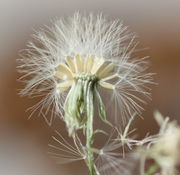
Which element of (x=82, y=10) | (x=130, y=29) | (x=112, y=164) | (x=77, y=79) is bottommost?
(x=112, y=164)

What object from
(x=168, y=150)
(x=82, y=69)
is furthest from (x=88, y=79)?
(x=168, y=150)

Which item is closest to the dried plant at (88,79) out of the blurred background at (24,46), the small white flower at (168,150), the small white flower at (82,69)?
the small white flower at (82,69)

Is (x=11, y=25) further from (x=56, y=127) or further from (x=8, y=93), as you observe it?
(x=56, y=127)

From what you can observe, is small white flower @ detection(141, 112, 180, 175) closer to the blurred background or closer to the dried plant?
the dried plant

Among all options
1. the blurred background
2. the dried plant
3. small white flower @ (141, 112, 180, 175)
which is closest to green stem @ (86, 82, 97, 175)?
the dried plant

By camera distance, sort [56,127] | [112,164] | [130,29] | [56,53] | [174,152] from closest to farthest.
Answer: [174,152], [112,164], [56,53], [56,127], [130,29]

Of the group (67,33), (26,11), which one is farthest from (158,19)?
(67,33)

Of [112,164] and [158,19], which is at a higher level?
[158,19]

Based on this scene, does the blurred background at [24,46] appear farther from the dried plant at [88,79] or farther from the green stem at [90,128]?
the green stem at [90,128]

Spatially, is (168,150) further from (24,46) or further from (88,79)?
(24,46)
